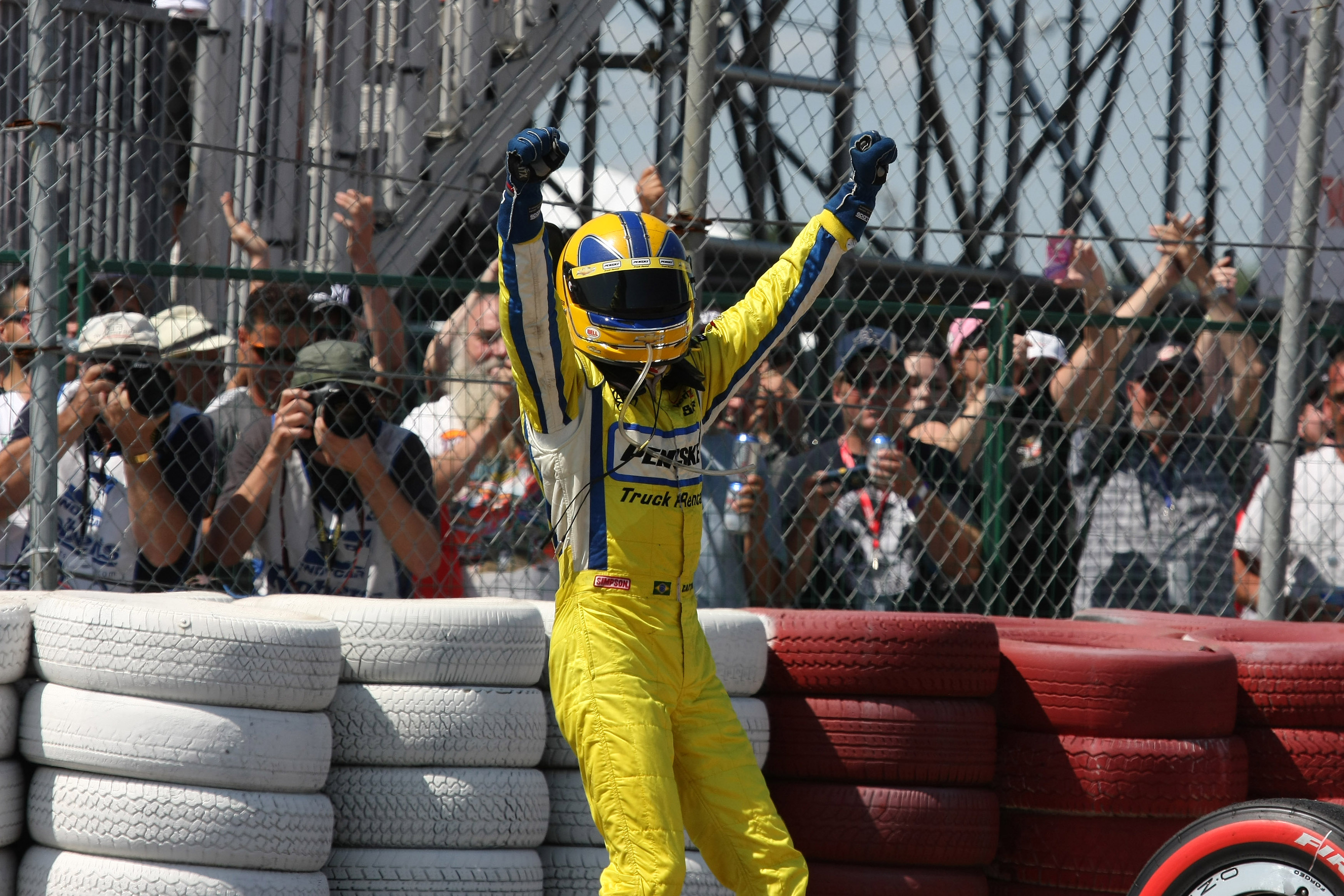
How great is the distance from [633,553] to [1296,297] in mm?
2815

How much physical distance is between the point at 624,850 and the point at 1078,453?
287 cm

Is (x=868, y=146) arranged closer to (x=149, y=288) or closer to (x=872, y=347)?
(x=872, y=347)

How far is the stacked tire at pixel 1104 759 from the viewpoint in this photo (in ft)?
12.3

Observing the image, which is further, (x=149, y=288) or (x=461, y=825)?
(x=149, y=288)

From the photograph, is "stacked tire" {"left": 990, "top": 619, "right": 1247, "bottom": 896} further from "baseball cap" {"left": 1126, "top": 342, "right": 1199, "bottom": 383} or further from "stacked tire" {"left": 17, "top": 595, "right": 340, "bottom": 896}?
"stacked tire" {"left": 17, "top": 595, "right": 340, "bottom": 896}

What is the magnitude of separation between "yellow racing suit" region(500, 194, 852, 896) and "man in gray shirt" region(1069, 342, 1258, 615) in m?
2.24

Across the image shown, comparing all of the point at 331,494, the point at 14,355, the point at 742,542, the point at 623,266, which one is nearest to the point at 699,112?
the point at 623,266

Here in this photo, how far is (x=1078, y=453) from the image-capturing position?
521 cm

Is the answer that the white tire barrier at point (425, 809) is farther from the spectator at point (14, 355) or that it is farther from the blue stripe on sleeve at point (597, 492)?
the spectator at point (14, 355)

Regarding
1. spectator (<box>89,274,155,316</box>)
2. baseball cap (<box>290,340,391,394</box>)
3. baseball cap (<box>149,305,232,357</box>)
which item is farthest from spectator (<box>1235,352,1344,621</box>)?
spectator (<box>89,274,155,316</box>)

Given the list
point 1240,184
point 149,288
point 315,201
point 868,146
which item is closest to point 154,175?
point 315,201

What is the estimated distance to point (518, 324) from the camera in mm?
3025

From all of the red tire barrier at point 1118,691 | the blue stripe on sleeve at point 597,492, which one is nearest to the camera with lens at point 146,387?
the blue stripe on sleeve at point 597,492

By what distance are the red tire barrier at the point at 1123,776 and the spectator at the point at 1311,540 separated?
1.35 m
